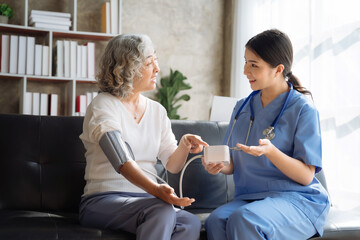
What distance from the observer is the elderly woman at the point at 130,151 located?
1.59 m

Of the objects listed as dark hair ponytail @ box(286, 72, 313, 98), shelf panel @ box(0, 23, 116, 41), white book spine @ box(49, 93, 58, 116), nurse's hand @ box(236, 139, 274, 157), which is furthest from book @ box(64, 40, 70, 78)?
nurse's hand @ box(236, 139, 274, 157)

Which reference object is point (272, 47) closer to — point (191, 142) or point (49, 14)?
point (191, 142)

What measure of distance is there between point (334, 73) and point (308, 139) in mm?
1321

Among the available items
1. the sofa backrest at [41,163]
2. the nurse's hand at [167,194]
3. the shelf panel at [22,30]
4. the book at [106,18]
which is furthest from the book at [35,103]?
the nurse's hand at [167,194]

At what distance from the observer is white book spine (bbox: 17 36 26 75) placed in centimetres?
381

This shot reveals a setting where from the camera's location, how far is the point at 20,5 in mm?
4059

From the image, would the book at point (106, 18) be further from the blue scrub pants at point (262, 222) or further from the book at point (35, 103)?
the blue scrub pants at point (262, 222)

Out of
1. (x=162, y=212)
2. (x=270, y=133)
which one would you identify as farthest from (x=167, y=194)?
(x=270, y=133)

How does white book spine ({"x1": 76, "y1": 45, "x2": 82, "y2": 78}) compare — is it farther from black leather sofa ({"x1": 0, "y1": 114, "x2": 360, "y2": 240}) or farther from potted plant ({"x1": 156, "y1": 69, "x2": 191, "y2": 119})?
black leather sofa ({"x1": 0, "y1": 114, "x2": 360, "y2": 240})

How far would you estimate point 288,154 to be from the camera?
5.97ft

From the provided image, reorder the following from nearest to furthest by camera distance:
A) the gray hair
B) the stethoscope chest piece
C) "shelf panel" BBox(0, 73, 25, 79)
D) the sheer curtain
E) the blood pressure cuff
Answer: the blood pressure cuff
the stethoscope chest piece
the gray hair
the sheer curtain
"shelf panel" BBox(0, 73, 25, 79)

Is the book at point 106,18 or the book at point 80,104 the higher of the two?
the book at point 106,18

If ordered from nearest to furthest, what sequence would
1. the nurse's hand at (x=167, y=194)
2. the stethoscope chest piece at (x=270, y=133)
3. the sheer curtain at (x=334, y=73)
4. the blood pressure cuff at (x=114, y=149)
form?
the nurse's hand at (x=167, y=194) → the blood pressure cuff at (x=114, y=149) → the stethoscope chest piece at (x=270, y=133) → the sheer curtain at (x=334, y=73)

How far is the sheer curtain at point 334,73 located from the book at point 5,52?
224 centimetres
